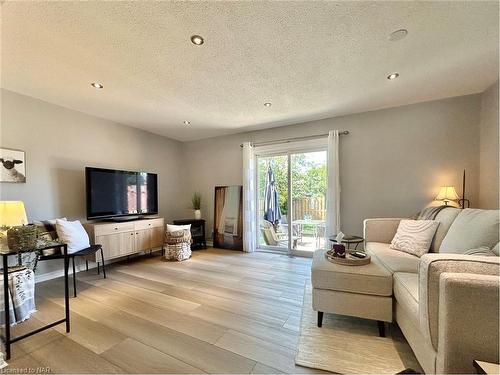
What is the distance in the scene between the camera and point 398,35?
1743mm

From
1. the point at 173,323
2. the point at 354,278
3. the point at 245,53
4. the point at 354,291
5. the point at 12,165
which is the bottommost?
the point at 173,323

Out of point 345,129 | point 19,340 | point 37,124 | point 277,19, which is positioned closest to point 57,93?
point 37,124

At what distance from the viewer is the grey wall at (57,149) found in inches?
108

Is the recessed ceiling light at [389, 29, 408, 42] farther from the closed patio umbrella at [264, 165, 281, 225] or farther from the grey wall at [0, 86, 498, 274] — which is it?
the closed patio umbrella at [264, 165, 281, 225]

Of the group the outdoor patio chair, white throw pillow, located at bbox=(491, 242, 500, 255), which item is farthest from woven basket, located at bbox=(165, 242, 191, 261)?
white throw pillow, located at bbox=(491, 242, 500, 255)

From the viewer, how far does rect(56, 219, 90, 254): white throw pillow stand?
2.61 meters

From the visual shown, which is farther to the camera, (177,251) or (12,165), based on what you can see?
(177,251)

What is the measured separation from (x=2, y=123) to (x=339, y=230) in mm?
4908

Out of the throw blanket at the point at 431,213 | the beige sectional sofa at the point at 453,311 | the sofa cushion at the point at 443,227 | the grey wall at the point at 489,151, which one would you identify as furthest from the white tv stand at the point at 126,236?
the grey wall at the point at 489,151

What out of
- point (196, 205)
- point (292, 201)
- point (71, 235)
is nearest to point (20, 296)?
point (71, 235)

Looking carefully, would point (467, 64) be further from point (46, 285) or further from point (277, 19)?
point (46, 285)

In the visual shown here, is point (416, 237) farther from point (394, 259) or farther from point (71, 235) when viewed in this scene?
point (71, 235)

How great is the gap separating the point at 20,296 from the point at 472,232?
3.94 m

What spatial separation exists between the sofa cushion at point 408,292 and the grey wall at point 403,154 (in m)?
1.97
